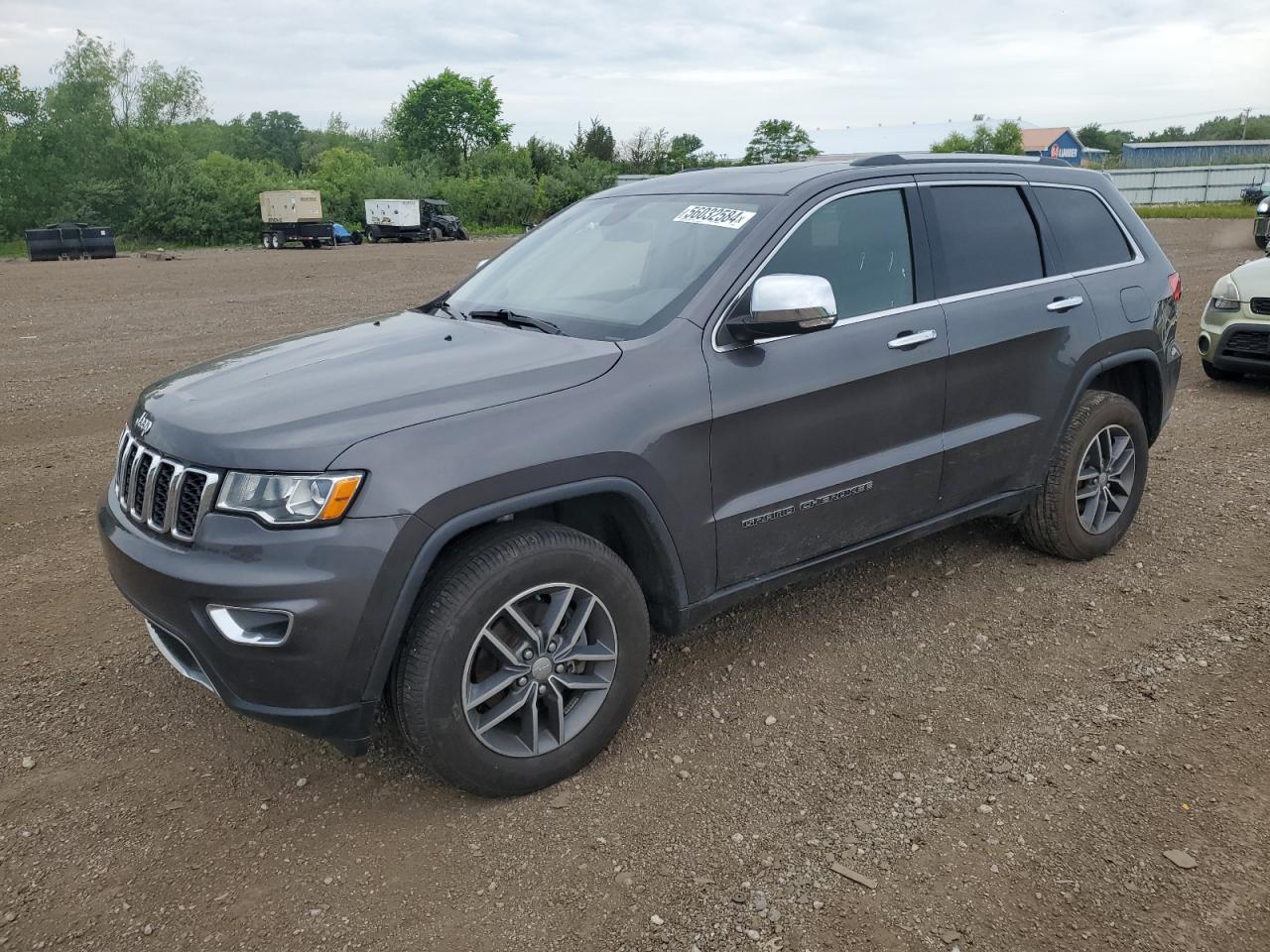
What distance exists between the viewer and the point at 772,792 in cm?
312

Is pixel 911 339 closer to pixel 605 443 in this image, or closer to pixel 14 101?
pixel 605 443

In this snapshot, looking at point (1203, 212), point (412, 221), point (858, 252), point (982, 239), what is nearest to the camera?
point (858, 252)

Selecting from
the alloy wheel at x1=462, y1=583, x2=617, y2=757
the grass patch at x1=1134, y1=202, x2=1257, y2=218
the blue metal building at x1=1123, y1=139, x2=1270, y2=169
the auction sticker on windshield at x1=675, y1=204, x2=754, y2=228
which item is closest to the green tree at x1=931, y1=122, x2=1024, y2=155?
the blue metal building at x1=1123, y1=139, x2=1270, y2=169

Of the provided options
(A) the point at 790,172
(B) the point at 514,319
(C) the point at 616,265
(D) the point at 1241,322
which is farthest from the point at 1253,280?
(B) the point at 514,319

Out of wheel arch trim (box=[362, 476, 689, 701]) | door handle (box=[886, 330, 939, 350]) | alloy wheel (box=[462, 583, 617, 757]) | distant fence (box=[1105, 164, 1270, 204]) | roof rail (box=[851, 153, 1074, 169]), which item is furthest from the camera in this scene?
distant fence (box=[1105, 164, 1270, 204])

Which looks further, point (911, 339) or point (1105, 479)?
point (1105, 479)

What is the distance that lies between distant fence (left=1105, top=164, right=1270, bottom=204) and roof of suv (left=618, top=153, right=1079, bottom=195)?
55.5 metres

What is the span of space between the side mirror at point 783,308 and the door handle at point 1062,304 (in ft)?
5.06

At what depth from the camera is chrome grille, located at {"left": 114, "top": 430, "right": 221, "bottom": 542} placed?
2.72 m

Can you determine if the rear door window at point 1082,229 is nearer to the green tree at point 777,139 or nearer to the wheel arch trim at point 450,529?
the wheel arch trim at point 450,529

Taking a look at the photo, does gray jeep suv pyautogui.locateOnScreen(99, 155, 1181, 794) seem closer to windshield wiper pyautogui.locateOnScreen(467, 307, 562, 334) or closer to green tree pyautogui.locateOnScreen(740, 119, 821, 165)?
windshield wiper pyautogui.locateOnScreen(467, 307, 562, 334)

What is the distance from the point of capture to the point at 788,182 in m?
3.72

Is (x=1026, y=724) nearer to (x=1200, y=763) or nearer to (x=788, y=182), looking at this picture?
(x=1200, y=763)

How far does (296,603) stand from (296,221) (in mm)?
45382
